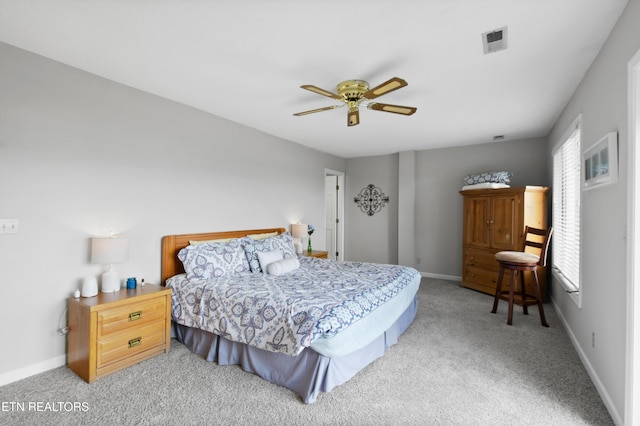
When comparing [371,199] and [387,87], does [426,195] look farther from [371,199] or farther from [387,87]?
[387,87]

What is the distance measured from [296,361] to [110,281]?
5.77 feet

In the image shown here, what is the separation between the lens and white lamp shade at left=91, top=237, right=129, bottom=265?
2.57 m

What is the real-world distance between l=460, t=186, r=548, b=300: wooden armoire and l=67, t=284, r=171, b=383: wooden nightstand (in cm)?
438

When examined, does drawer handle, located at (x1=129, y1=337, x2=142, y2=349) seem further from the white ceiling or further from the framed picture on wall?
the framed picture on wall

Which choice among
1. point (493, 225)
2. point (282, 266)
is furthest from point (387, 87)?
point (493, 225)

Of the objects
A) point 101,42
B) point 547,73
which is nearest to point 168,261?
point 101,42

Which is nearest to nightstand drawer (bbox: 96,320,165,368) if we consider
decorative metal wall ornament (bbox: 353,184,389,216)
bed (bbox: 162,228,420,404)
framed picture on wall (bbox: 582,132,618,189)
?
bed (bbox: 162,228,420,404)

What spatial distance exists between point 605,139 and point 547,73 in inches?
36.5

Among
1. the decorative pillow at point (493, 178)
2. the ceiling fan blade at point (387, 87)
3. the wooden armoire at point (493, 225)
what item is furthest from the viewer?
the decorative pillow at point (493, 178)

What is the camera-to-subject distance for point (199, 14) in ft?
6.32

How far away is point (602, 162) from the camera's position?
2.19 m

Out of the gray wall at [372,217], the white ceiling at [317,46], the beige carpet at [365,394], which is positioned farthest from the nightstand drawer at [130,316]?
the gray wall at [372,217]

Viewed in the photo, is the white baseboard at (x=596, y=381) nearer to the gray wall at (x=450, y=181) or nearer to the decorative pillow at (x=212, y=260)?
the gray wall at (x=450, y=181)

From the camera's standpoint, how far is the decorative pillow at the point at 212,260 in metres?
3.14
